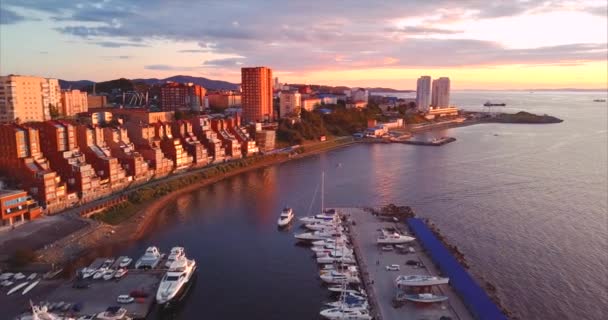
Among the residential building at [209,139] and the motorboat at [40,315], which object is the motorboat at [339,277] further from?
the residential building at [209,139]

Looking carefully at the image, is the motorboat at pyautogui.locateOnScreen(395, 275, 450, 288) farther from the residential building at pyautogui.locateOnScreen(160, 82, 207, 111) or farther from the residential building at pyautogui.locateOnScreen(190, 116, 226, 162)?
the residential building at pyautogui.locateOnScreen(160, 82, 207, 111)

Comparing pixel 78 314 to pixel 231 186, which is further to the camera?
pixel 231 186

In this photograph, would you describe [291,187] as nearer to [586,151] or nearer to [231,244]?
[231,244]

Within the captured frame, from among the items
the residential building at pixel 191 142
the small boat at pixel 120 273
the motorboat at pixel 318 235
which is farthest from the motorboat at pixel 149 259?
the residential building at pixel 191 142

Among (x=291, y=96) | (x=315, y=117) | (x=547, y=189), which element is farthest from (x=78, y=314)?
(x=291, y=96)

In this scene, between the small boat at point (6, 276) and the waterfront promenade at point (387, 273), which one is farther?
the small boat at point (6, 276)

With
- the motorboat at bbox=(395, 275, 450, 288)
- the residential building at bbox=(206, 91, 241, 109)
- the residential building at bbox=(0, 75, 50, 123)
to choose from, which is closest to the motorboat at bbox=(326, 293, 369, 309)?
the motorboat at bbox=(395, 275, 450, 288)

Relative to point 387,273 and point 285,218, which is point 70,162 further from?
point 387,273
